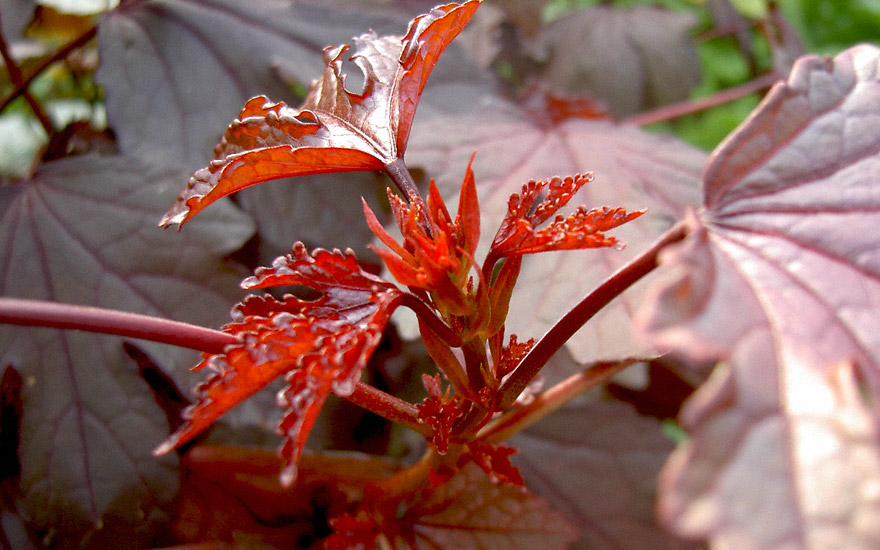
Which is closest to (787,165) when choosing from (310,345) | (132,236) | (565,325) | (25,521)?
(565,325)

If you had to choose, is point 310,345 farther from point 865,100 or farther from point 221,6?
point 221,6

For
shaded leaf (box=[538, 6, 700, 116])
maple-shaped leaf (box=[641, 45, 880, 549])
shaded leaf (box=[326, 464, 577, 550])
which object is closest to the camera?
maple-shaped leaf (box=[641, 45, 880, 549])

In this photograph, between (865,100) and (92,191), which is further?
(92,191)

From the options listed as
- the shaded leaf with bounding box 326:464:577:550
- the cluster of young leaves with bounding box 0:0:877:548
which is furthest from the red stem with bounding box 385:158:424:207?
the shaded leaf with bounding box 326:464:577:550

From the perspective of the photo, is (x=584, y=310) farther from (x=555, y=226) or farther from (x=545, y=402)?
(x=545, y=402)

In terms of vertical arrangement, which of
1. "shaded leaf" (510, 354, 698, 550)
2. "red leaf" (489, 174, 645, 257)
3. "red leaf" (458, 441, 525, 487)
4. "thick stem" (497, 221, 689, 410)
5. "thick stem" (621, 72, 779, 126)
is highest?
"thick stem" (621, 72, 779, 126)

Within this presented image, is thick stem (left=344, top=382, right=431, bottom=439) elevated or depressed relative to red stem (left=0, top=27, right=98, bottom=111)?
depressed

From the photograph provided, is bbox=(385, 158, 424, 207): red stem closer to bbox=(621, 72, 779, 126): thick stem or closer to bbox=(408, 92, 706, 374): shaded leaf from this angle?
bbox=(408, 92, 706, 374): shaded leaf
